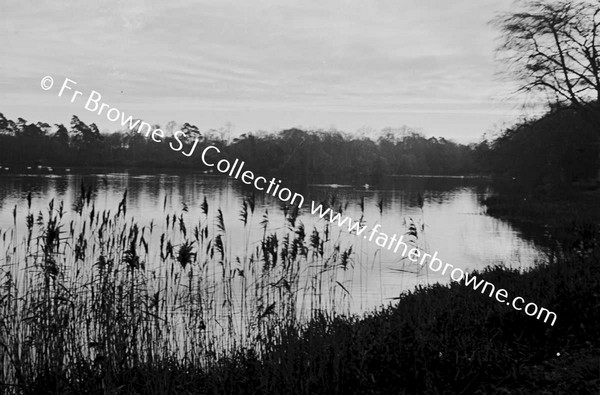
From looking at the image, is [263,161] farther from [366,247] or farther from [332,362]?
[332,362]

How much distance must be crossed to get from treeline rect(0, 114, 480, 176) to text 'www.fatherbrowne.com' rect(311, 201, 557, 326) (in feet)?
224

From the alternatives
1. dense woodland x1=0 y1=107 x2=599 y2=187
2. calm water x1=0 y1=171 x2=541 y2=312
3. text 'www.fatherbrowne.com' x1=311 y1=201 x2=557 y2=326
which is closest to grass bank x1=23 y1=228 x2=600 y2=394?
text 'www.fatherbrowne.com' x1=311 y1=201 x2=557 y2=326

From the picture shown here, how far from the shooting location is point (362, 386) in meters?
5.52

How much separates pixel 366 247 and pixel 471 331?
43.1ft

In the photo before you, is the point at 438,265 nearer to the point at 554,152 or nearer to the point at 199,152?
the point at 554,152

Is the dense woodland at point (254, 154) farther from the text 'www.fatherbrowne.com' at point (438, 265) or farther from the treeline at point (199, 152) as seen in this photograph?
the text 'www.fatherbrowne.com' at point (438, 265)

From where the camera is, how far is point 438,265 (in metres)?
17.8

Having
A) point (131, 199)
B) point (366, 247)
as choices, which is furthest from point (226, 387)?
point (131, 199)

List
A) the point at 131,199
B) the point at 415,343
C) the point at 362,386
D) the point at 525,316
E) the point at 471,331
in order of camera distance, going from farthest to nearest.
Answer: the point at 131,199, the point at 525,316, the point at 471,331, the point at 415,343, the point at 362,386

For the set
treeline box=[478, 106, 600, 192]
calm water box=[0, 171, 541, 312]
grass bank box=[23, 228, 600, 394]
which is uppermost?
treeline box=[478, 106, 600, 192]

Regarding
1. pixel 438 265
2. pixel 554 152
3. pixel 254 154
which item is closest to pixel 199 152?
pixel 254 154

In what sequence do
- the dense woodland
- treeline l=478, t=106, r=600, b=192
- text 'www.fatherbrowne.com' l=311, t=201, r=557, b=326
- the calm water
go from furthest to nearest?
1. the dense woodland
2. treeline l=478, t=106, r=600, b=192
3. the calm water
4. text 'www.fatherbrowne.com' l=311, t=201, r=557, b=326

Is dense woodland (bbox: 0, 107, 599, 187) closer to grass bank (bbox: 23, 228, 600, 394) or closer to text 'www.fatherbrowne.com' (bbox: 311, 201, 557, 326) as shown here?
text 'www.fatherbrowne.com' (bbox: 311, 201, 557, 326)

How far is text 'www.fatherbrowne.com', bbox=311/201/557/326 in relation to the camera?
820 centimetres
